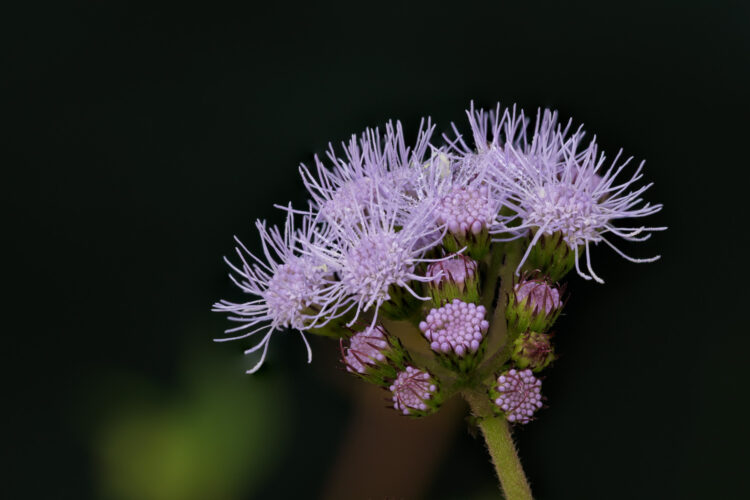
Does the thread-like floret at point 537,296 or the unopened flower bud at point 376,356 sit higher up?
the thread-like floret at point 537,296

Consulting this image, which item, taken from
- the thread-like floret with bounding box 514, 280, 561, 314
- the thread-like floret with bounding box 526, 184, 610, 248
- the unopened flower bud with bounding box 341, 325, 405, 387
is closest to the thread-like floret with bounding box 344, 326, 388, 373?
the unopened flower bud with bounding box 341, 325, 405, 387

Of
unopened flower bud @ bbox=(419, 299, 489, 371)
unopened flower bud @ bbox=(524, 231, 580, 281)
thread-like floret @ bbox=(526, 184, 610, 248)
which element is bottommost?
unopened flower bud @ bbox=(419, 299, 489, 371)

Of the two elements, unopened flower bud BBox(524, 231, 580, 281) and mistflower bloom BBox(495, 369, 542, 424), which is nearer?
mistflower bloom BBox(495, 369, 542, 424)

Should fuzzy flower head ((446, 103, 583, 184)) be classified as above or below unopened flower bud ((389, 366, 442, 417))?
above

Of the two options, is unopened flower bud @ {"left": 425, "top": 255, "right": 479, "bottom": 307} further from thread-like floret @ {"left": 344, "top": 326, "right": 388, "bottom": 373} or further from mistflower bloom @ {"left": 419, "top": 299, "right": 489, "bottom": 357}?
thread-like floret @ {"left": 344, "top": 326, "right": 388, "bottom": 373}

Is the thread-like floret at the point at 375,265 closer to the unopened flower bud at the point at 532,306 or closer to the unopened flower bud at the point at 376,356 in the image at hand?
the unopened flower bud at the point at 376,356

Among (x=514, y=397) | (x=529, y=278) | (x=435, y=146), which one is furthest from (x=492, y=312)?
(x=435, y=146)

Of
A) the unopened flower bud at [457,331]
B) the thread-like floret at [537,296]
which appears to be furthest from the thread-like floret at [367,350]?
the thread-like floret at [537,296]
